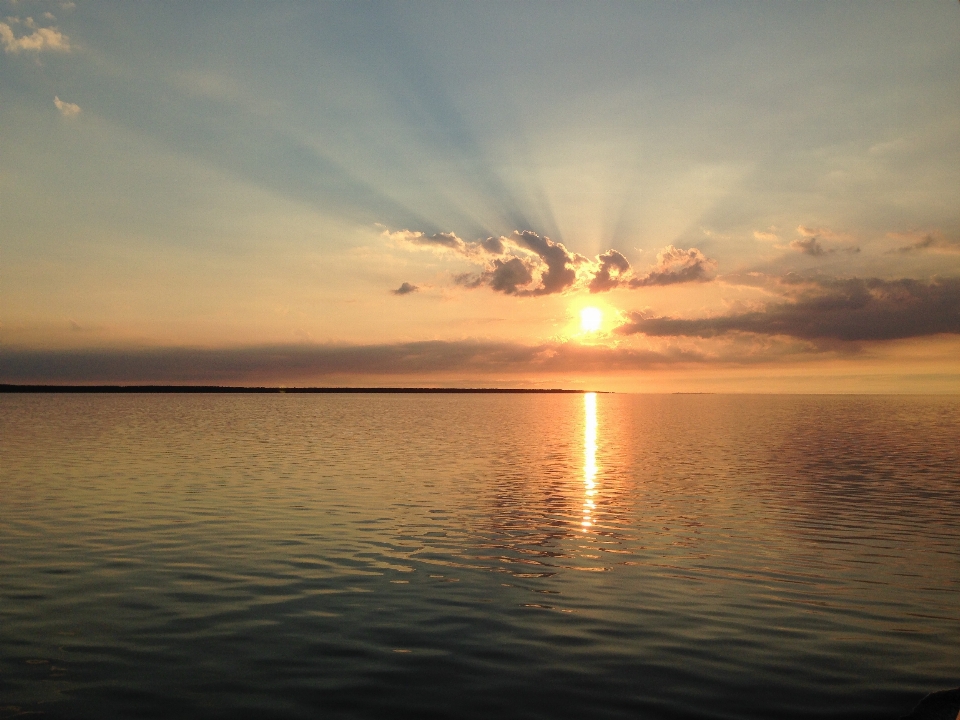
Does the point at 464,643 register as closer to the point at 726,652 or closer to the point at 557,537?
the point at 726,652

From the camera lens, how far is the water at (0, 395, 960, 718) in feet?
44.7

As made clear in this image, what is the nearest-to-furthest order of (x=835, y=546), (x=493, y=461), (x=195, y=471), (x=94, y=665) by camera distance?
1. (x=94, y=665)
2. (x=835, y=546)
3. (x=195, y=471)
4. (x=493, y=461)

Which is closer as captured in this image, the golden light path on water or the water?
the water

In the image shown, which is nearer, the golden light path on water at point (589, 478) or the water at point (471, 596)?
the water at point (471, 596)

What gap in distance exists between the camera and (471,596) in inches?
795

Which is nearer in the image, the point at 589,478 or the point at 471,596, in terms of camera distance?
the point at 471,596

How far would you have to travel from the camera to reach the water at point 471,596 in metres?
13.6

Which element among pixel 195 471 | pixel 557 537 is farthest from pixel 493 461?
pixel 557 537

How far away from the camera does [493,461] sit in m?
59.2

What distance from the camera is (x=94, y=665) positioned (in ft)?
48.1

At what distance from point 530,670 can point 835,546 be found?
705 inches

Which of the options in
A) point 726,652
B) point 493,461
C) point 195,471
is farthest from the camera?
point 493,461

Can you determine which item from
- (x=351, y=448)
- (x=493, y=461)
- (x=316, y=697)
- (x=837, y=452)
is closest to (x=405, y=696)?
(x=316, y=697)

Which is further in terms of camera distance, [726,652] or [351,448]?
[351,448]
